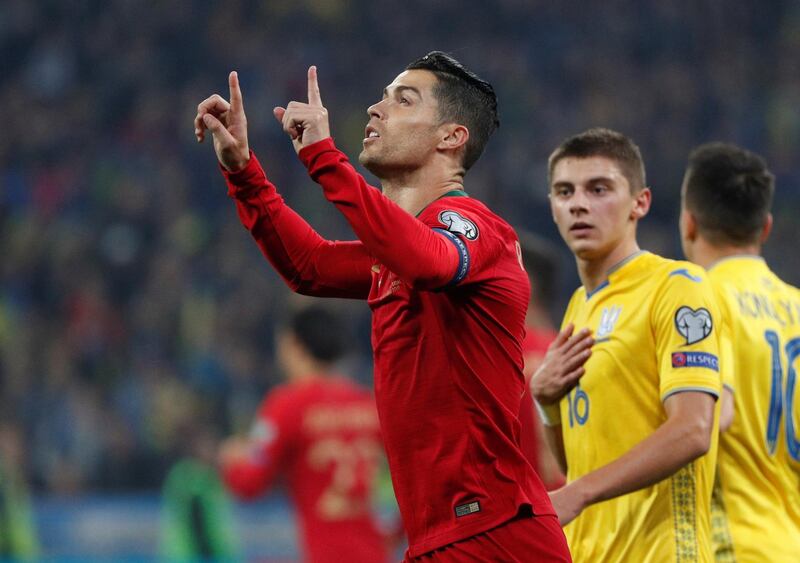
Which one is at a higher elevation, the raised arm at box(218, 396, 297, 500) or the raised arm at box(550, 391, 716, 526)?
the raised arm at box(218, 396, 297, 500)

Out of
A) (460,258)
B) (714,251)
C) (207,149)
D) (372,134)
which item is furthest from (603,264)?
(207,149)

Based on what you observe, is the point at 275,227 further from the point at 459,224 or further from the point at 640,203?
the point at 640,203

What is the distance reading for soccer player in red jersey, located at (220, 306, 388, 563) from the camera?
266 inches

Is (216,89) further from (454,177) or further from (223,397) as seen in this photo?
(454,177)

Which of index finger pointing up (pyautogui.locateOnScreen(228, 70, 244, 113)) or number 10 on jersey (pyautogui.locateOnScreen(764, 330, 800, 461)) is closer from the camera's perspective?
index finger pointing up (pyautogui.locateOnScreen(228, 70, 244, 113))

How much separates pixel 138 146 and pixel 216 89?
70.0 inches

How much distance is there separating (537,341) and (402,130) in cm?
252

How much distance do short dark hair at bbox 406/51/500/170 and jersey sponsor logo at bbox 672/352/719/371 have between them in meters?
0.86

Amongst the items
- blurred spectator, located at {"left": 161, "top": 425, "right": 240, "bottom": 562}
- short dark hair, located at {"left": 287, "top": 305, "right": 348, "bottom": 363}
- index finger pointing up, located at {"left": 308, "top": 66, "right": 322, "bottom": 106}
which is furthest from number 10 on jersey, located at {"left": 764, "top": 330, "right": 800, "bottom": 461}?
blurred spectator, located at {"left": 161, "top": 425, "right": 240, "bottom": 562}

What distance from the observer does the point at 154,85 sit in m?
17.3

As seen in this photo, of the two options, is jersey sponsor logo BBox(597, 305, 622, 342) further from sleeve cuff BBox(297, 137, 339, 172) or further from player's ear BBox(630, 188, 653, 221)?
sleeve cuff BBox(297, 137, 339, 172)

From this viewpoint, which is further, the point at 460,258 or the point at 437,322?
the point at 437,322

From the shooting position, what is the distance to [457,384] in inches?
132

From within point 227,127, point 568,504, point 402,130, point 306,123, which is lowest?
point 568,504
